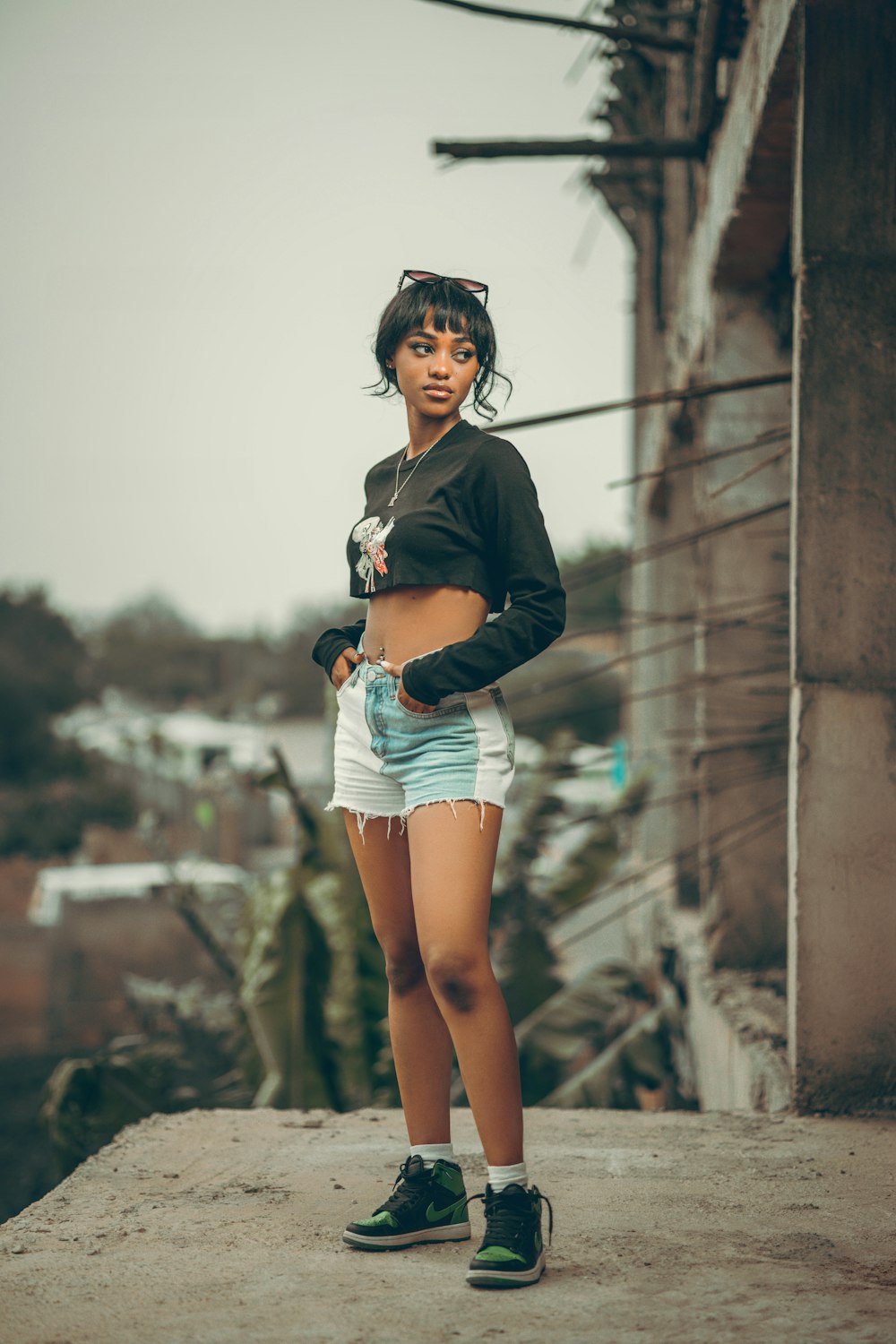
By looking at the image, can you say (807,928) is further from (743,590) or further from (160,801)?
(160,801)

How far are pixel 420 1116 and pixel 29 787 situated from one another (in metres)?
26.7

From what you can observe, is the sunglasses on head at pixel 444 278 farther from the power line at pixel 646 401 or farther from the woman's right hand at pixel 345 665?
the power line at pixel 646 401

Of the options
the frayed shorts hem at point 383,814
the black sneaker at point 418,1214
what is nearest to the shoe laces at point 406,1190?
the black sneaker at point 418,1214

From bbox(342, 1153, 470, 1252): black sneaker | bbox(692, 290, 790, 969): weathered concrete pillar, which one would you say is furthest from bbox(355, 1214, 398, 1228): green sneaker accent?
bbox(692, 290, 790, 969): weathered concrete pillar

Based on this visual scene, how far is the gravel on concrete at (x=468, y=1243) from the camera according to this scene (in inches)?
94.9

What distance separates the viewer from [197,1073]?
9781 mm

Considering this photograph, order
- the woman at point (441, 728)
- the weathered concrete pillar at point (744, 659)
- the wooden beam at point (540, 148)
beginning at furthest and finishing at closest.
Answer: the weathered concrete pillar at point (744, 659) < the wooden beam at point (540, 148) < the woman at point (441, 728)

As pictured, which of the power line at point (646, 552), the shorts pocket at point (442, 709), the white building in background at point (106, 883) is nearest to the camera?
the shorts pocket at point (442, 709)

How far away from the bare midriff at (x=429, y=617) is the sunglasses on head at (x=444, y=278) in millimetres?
681

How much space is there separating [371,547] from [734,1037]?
3.07 metres

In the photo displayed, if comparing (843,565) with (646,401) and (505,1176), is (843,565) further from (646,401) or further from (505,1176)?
(505,1176)

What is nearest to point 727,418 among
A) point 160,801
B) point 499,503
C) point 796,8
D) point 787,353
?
Result: point 787,353

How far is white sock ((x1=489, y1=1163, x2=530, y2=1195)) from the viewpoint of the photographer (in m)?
2.67

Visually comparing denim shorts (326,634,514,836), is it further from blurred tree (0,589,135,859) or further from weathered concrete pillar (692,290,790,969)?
blurred tree (0,589,135,859)
